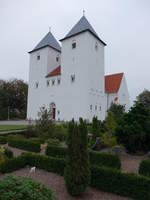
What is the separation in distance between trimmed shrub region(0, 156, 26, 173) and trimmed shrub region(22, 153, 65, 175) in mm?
259

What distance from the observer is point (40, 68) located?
3247cm

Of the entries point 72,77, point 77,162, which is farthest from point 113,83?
point 77,162

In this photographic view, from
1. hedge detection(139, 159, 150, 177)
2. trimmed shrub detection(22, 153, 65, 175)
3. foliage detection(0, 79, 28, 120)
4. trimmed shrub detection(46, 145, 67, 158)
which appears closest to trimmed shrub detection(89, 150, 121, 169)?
hedge detection(139, 159, 150, 177)

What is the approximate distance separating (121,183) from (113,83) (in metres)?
31.4

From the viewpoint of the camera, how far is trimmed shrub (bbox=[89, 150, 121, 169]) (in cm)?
659

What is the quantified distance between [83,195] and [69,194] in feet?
1.21

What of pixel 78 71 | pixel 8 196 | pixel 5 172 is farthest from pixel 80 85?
pixel 8 196

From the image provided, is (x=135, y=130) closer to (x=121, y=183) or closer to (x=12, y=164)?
(x=121, y=183)

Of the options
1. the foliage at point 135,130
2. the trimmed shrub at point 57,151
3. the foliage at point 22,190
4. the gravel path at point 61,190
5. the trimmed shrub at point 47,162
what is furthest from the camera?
the foliage at point 135,130

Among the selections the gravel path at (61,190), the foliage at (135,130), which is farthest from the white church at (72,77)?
the gravel path at (61,190)

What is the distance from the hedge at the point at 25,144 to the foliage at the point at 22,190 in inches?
255

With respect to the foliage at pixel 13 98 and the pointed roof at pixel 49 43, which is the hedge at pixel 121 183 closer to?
the pointed roof at pixel 49 43

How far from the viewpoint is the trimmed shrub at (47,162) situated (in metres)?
6.17

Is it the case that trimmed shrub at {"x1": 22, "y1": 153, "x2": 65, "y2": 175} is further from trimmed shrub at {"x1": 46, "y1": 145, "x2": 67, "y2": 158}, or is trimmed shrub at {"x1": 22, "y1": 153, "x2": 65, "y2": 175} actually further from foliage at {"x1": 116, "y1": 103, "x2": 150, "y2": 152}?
foliage at {"x1": 116, "y1": 103, "x2": 150, "y2": 152}
